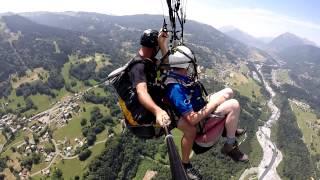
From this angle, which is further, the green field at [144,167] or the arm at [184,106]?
the green field at [144,167]

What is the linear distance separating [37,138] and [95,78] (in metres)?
63.2

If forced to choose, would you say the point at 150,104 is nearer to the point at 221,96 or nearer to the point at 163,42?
the point at 163,42

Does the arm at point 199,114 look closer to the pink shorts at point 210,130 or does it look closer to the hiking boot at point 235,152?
the pink shorts at point 210,130

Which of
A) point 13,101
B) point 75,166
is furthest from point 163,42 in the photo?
point 13,101

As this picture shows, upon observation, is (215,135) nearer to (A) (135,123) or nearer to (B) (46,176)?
(A) (135,123)

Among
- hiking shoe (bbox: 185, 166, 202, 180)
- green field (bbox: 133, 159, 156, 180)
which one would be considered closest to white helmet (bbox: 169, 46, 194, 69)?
hiking shoe (bbox: 185, 166, 202, 180)

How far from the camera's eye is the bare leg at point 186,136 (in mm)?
7355

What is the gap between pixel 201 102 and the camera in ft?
25.2

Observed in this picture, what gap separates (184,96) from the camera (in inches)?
286

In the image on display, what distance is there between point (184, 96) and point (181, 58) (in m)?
0.85

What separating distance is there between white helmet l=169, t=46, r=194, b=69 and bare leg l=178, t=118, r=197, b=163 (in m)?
1.14

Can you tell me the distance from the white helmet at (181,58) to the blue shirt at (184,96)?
0.77 feet

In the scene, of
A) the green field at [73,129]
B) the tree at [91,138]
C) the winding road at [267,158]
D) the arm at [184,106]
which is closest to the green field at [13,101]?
the green field at [73,129]

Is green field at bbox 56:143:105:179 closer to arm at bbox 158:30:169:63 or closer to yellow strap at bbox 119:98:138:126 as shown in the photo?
yellow strap at bbox 119:98:138:126
